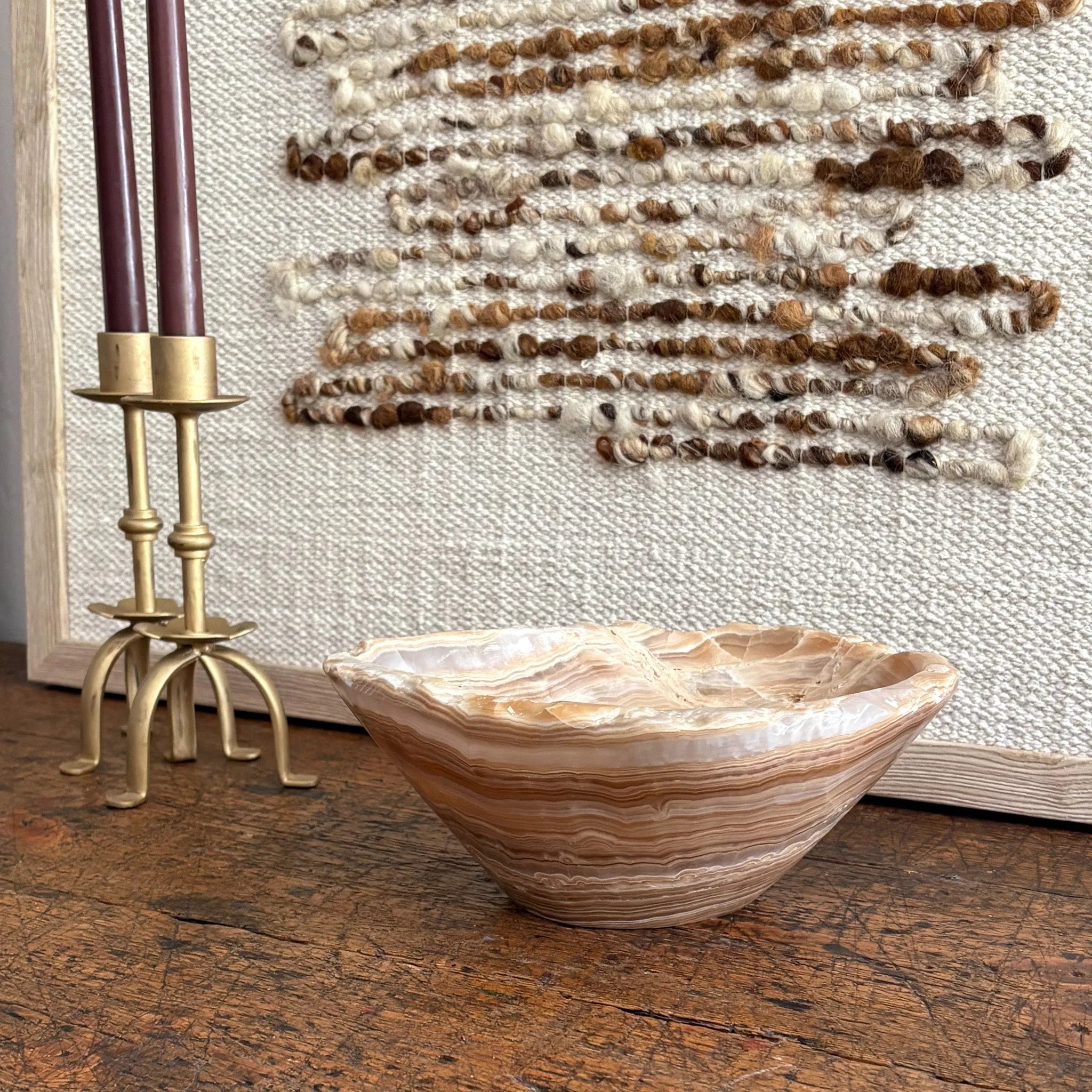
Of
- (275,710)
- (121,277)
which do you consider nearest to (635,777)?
(275,710)

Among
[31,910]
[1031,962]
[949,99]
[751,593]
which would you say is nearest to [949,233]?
[949,99]

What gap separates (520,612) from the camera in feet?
2.09

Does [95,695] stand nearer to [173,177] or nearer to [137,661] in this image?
[137,661]

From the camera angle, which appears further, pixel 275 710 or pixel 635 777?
pixel 275 710

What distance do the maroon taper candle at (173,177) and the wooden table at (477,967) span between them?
236 millimetres

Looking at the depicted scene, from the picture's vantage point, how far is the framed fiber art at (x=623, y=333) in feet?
1.73

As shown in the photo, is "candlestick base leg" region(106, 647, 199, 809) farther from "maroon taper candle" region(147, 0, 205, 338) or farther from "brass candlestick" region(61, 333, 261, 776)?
"maroon taper candle" region(147, 0, 205, 338)

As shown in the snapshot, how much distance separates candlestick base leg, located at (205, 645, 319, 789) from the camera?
0.55 metres

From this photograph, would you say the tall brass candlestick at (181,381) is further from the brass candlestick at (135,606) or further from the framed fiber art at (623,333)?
the framed fiber art at (623,333)

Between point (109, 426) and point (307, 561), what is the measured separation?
0.55ft

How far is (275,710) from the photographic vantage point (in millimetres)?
552

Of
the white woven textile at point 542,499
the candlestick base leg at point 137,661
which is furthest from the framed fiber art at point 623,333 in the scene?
the candlestick base leg at point 137,661

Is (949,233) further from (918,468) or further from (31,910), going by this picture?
(31,910)

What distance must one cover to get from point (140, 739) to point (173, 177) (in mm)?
259
